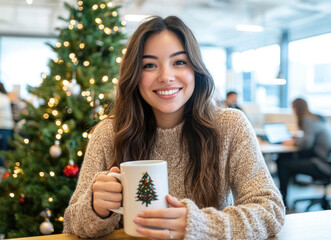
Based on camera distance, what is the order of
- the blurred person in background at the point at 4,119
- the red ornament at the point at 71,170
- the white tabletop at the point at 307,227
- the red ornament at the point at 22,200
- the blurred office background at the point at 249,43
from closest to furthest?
the white tabletop at the point at 307,227 → the red ornament at the point at 71,170 → the red ornament at the point at 22,200 → the blurred person in background at the point at 4,119 → the blurred office background at the point at 249,43

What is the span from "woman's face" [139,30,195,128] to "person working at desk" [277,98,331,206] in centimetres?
291

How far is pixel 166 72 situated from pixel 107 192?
1.29ft

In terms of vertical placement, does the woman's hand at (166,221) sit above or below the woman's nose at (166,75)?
below

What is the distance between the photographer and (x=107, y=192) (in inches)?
27.0

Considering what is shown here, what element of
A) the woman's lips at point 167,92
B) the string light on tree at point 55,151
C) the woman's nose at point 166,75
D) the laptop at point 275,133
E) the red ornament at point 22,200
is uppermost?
the woman's nose at point 166,75

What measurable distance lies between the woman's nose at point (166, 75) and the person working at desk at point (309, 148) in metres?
2.97

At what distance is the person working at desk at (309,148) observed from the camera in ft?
11.4

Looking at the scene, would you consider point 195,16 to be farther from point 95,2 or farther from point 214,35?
point 95,2

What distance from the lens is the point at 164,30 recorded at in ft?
3.30

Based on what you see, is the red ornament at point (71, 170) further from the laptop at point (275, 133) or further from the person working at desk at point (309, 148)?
the laptop at point (275, 133)

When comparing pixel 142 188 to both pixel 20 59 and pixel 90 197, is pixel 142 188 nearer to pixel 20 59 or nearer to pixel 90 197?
pixel 90 197

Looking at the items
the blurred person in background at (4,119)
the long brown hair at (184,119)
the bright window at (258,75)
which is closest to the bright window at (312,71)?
the bright window at (258,75)

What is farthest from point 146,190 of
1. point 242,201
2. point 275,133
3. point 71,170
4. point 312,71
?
point 312,71

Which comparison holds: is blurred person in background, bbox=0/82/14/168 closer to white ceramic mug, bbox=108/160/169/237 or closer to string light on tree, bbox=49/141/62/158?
string light on tree, bbox=49/141/62/158
